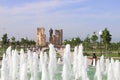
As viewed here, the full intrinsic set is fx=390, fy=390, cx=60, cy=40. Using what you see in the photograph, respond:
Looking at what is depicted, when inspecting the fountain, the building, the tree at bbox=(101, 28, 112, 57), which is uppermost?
the building

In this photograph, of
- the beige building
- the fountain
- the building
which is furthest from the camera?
the building

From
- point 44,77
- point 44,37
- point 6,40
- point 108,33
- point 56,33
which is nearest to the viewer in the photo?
point 44,77

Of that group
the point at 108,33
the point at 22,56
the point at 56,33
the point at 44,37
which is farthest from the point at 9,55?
the point at 56,33

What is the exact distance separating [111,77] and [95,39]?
151 ft

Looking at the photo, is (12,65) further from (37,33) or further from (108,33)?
(37,33)

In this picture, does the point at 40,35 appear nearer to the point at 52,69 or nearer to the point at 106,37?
the point at 106,37

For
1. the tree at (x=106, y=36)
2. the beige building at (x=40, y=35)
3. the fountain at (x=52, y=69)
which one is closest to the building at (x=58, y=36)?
the beige building at (x=40, y=35)

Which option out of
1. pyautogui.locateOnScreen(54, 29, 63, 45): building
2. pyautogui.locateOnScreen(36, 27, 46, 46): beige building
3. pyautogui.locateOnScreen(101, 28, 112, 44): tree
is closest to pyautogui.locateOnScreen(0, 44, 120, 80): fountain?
pyautogui.locateOnScreen(101, 28, 112, 44): tree

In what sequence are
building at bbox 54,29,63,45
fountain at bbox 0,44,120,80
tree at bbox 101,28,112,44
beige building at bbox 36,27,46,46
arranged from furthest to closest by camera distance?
building at bbox 54,29,63,45 < beige building at bbox 36,27,46,46 < tree at bbox 101,28,112,44 < fountain at bbox 0,44,120,80

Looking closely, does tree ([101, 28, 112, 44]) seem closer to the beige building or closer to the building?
the beige building

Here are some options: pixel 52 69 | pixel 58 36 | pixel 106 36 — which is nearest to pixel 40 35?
pixel 58 36

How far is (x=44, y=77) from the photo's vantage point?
8.20 m

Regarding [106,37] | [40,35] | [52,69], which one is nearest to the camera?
[52,69]

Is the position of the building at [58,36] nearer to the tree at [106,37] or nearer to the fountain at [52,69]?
the tree at [106,37]
